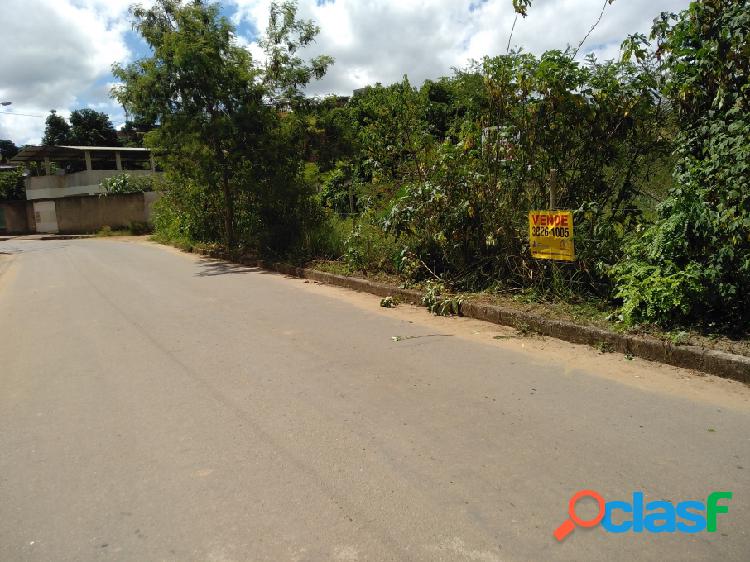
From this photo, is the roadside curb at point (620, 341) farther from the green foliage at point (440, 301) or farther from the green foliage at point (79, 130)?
the green foliage at point (79, 130)

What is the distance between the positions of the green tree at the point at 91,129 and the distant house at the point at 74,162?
10.0 m

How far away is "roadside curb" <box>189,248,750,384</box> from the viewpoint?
4633 millimetres

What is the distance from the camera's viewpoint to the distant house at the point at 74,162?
39.2m

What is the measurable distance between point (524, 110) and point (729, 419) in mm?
4525

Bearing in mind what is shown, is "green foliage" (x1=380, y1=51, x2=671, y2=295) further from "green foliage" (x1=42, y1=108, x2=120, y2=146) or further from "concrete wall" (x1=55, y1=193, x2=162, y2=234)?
"green foliage" (x1=42, y1=108, x2=120, y2=146)

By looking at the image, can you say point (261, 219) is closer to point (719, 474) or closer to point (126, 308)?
point (126, 308)

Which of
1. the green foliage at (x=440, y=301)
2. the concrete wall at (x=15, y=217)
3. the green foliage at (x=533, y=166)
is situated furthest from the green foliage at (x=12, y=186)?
the green foliage at (x=440, y=301)

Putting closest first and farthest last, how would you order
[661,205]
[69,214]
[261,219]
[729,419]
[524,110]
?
[729,419] < [661,205] < [524,110] < [261,219] < [69,214]

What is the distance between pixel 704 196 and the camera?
5301 mm

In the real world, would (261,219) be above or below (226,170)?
below

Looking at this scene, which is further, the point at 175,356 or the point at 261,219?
the point at 261,219

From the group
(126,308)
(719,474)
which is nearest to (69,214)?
(126,308)

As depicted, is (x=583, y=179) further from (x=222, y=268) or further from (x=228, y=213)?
(x=228, y=213)

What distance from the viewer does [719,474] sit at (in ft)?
10.4
